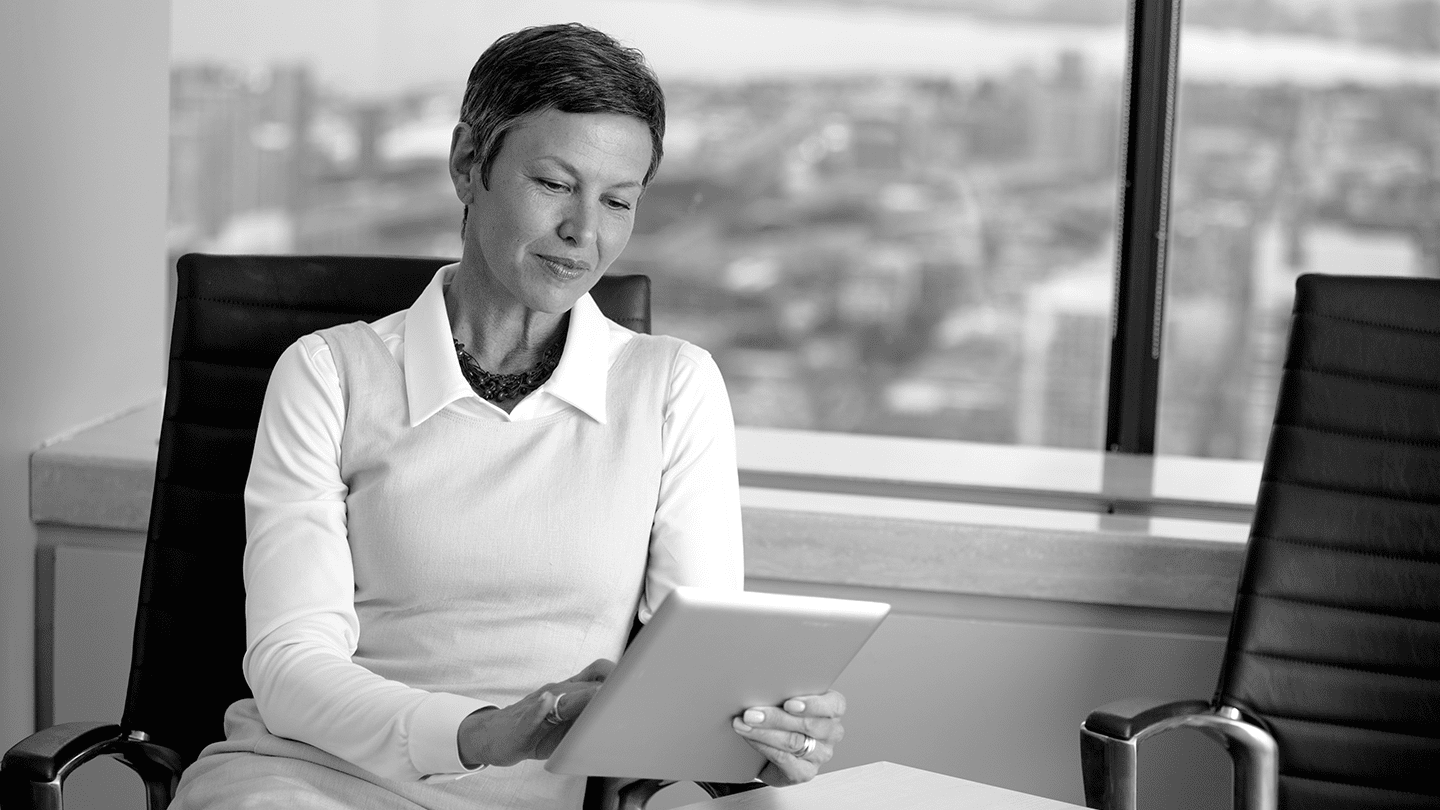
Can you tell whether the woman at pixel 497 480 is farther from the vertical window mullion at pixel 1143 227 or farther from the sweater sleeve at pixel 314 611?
the vertical window mullion at pixel 1143 227

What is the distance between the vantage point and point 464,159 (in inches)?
64.6

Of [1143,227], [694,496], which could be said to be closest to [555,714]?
[694,496]

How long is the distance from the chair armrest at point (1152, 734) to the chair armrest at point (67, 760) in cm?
100

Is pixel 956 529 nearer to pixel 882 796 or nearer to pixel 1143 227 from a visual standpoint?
pixel 1143 227

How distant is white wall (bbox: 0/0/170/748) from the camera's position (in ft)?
7.00

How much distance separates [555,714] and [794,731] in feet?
0.65

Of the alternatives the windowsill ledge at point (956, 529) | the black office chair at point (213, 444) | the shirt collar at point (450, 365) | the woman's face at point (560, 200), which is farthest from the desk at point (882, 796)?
the windowsill ledge at point (956, 529)

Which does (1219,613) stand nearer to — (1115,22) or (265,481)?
(1115,22)

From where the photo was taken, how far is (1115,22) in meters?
2.79

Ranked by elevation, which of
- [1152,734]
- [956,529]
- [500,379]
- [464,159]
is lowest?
[1152,734]

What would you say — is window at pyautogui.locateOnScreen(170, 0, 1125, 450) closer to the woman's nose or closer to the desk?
the woman's nose

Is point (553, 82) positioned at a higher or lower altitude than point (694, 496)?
higher

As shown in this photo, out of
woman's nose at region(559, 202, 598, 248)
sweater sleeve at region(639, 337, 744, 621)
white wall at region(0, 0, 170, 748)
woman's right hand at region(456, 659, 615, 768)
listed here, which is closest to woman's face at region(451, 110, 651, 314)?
woman's nose at region(559, 202, 598, 248)

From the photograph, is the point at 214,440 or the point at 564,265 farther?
the point at 214,440
